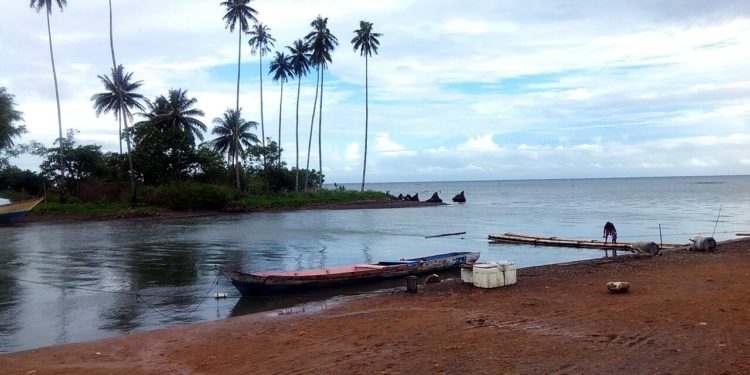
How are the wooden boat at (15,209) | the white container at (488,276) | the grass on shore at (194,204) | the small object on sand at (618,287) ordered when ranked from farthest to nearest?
the grass on shore at (194,204) → the wooden boat at (15,209) → the white container at (488,276) → the small object on sand at (618,287)

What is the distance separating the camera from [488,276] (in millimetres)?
13617

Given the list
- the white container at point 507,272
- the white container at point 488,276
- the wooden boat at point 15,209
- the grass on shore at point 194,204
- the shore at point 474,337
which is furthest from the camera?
the grass on shore at point 194,204

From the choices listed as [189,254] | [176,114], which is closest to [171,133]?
[176,114]

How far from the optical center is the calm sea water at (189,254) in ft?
46.4

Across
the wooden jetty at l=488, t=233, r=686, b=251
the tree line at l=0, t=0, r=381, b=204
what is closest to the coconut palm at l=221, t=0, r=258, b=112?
the tree line at l=0, t=0, r=381, b=204

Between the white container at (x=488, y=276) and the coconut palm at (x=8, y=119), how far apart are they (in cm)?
5054

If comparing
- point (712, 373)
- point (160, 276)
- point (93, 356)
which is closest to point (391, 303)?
point (93, 356)

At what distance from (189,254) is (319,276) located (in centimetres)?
1214

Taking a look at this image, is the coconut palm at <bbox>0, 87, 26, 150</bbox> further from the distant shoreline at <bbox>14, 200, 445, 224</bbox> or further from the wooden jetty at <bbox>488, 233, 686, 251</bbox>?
the wooden jetty at <bbox>488, 233, 686, 251</bbox>

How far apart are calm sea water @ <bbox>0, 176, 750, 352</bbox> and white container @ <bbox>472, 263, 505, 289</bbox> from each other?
3.83 m

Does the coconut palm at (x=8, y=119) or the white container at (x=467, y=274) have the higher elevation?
the coconut palm at (x=8, y=119)

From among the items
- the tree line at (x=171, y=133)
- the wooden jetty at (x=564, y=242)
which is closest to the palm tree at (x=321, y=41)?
the tree line at (x=171, y=133)

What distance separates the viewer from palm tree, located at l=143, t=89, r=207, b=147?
6119cm

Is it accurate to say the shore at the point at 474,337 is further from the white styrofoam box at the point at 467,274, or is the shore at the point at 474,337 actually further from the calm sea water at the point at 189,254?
the calm sea water at the point at 189,254
